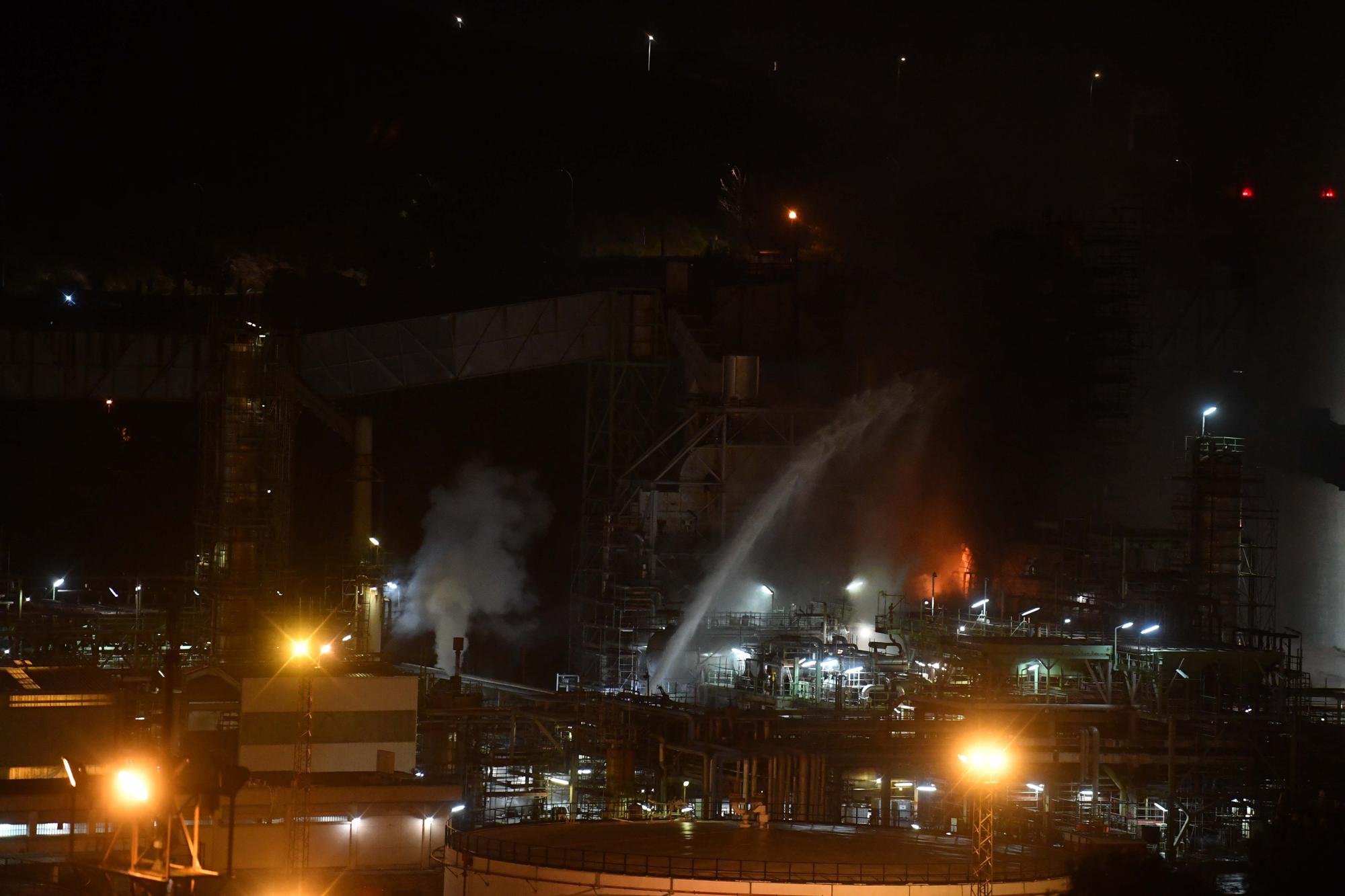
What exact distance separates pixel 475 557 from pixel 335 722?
1467 centimetres

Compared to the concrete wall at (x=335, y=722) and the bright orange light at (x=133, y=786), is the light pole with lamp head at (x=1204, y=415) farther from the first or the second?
the bright orange light at (x=133, y=786)

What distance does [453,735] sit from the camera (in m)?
36.6

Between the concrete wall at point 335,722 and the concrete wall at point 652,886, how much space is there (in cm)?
822

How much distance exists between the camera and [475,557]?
4853 cm

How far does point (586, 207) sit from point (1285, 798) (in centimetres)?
3512

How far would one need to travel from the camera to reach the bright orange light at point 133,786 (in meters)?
23.0

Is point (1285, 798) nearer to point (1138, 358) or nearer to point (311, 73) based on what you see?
point (1138, 358)

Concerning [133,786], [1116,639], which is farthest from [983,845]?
[1116,639]

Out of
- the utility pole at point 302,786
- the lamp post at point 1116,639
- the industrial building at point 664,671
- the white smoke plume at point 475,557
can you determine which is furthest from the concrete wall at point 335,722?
the lamp post at point 1116,639

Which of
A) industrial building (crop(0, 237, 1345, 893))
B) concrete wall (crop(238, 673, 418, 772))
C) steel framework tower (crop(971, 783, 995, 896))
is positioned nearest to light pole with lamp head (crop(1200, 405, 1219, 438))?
industrial building (crop(0, 237, 1345, 893))

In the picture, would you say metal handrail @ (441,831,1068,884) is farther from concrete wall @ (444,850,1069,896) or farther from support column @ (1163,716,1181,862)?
support column @ (1163,716,1181,862)

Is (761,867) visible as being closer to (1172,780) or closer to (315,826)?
(315,826)

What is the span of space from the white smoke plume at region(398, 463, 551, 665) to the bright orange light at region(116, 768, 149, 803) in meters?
22.7

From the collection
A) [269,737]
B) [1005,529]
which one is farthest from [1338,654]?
[269,737]
